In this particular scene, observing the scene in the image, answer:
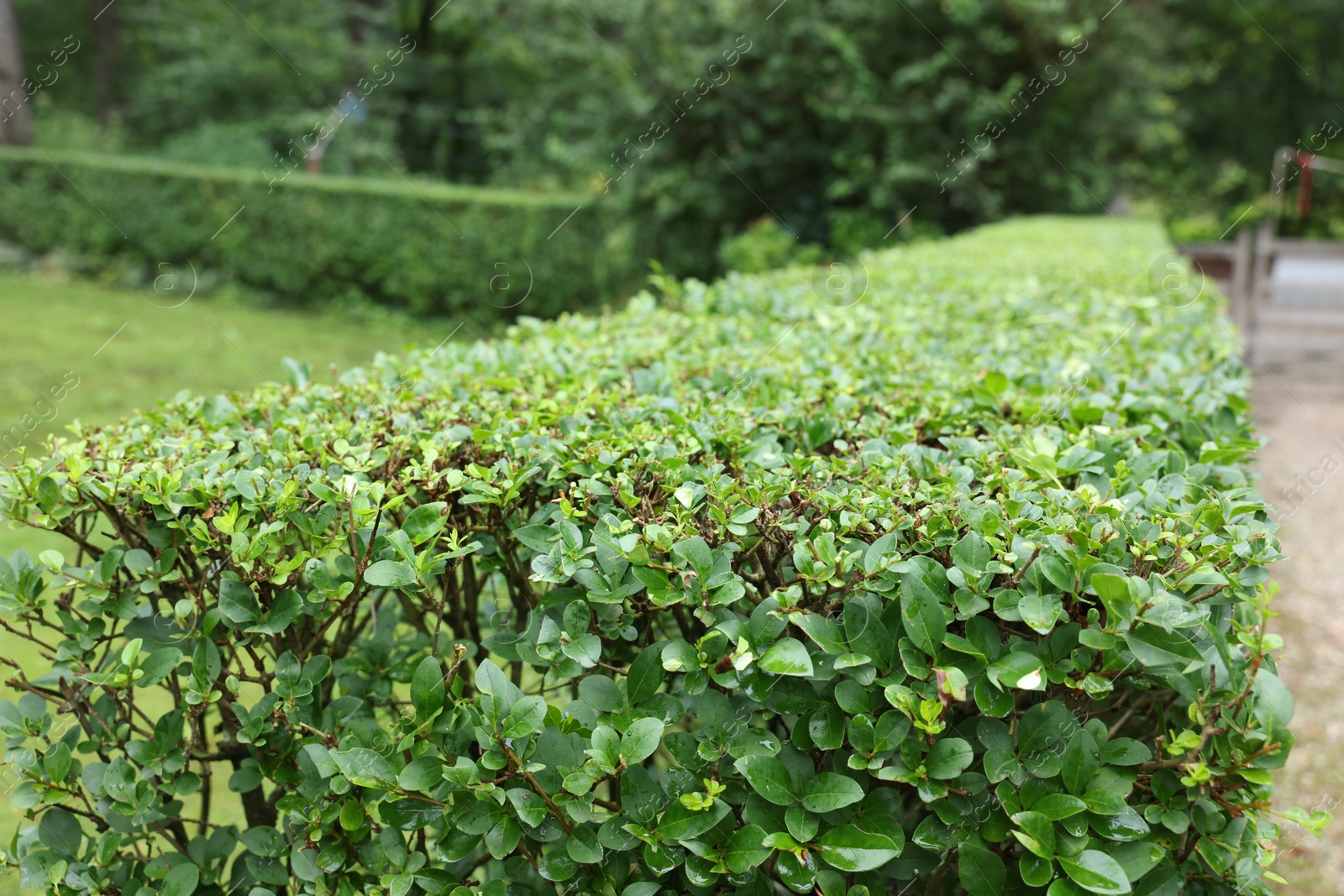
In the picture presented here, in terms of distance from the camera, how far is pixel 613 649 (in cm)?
165

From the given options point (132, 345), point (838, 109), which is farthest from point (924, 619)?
point (838, 109)

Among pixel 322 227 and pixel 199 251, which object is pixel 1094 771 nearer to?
pixel 322 227

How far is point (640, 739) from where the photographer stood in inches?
54.4

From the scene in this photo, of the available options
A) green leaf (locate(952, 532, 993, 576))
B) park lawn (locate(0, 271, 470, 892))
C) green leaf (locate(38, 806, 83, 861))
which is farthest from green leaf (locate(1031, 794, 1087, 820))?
park lawn (locate(0, 271, 470, 892))

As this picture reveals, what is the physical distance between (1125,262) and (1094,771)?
18.7 ft

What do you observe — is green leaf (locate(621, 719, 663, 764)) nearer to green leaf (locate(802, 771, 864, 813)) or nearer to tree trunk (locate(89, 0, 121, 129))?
green leaf (locate(802, 771, 864, 813))

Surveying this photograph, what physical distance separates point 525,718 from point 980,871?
2.38ft

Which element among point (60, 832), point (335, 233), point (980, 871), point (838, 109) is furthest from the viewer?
point (335, 233)

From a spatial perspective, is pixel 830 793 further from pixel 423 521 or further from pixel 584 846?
pixel 423 521

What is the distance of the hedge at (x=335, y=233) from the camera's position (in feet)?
42.0

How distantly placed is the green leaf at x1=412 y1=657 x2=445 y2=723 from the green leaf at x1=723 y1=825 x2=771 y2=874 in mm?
515

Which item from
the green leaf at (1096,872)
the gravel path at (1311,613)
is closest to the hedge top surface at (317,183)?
the gravel path at (1311,613)

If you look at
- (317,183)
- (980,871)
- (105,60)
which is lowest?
(317,183)

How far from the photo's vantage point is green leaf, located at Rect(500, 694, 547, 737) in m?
1.40
